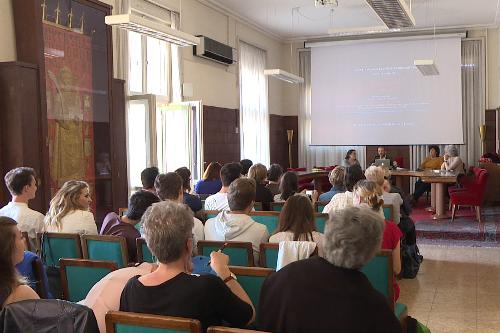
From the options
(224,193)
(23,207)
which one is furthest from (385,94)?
(23,207)

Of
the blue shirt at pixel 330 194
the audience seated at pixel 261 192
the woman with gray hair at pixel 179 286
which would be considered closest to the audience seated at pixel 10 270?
the woman with gray hair at pixel 179 286

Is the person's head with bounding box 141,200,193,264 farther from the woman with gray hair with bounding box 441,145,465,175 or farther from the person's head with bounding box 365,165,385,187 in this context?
the woman with gray hair with bounding box 441,145,465,175

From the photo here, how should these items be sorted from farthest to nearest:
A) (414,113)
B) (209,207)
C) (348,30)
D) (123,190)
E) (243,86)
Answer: (414,113)
(243,86)
(348,30)
(123,190)
(209,207)

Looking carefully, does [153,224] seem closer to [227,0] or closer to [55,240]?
[55,240]

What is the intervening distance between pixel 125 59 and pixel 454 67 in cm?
786

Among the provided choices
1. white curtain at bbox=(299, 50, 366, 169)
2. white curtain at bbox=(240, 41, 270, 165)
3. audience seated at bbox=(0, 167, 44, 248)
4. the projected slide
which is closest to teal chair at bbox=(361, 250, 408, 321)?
audience seated at bbox=(0, 167, 44, 248)

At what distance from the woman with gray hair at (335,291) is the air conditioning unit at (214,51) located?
829 centimetres

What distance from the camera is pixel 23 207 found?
4352 mm

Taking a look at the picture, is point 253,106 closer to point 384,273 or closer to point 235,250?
point 235,250

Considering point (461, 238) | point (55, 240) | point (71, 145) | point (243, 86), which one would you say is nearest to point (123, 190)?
point (71, 145)

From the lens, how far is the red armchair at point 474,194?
868 cm

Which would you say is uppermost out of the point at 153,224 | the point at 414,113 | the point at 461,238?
the point at 414,113

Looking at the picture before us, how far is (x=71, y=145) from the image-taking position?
624cm

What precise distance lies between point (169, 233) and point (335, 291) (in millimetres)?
697
